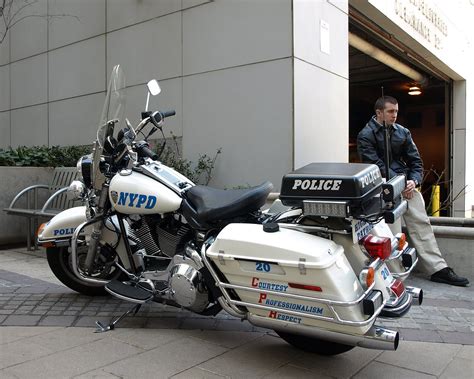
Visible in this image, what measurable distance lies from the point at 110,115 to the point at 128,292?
4.56ft

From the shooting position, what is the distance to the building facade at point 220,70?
6.04m

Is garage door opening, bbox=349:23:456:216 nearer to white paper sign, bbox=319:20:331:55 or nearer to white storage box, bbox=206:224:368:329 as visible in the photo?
white paper sign, bbox=319:20:331:55

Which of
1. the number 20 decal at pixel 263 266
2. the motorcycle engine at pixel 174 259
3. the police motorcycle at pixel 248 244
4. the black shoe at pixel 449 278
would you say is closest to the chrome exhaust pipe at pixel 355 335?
the police motorcycle at pixel 248 244

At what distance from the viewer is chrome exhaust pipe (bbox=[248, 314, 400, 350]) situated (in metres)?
2.51

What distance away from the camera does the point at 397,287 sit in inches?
113

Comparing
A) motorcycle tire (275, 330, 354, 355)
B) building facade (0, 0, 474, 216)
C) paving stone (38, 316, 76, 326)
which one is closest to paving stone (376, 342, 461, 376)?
motorcycle tire (275, 330, 354, 355)

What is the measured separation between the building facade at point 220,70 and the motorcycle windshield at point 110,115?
2511mm

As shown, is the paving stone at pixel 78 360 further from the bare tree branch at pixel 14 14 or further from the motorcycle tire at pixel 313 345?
the bare tree branch at pixel 14 14

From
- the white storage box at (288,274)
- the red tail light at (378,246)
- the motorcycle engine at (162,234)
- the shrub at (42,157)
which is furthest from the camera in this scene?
the shrub at (42,157)

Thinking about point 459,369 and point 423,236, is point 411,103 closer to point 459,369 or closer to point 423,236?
point 423,236

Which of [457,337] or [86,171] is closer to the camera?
[457,337]

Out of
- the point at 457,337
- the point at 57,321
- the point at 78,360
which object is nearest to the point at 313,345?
the point at 457,337

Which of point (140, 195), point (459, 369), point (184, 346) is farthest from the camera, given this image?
point (140, 195)

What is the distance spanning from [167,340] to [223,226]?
95 cm
